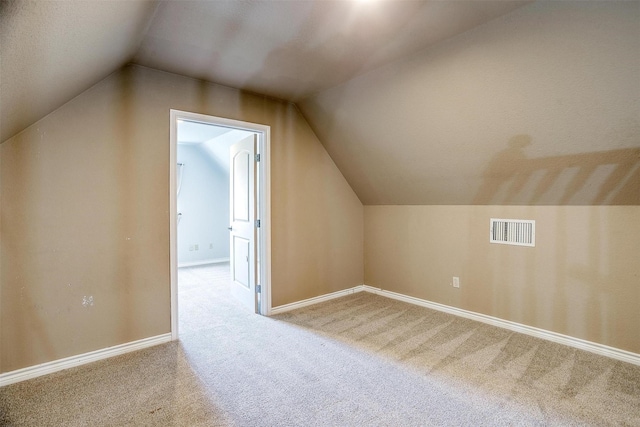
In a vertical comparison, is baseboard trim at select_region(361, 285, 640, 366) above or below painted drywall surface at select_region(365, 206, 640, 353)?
below

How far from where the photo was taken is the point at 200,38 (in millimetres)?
2158

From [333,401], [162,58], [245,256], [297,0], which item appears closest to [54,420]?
[333,401]

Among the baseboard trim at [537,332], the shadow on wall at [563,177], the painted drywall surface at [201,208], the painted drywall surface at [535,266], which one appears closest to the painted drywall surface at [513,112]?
the shadow on wall at [563,177]

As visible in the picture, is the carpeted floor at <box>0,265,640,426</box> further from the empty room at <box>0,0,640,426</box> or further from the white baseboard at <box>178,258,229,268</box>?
the white baseboard at <box>178,258,229,268</box>

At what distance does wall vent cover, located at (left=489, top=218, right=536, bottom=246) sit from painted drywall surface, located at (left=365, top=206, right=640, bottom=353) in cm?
4

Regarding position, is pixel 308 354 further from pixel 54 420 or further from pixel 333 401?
pixel 54 420

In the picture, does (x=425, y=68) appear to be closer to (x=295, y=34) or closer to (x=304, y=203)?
(x=295, y=34)

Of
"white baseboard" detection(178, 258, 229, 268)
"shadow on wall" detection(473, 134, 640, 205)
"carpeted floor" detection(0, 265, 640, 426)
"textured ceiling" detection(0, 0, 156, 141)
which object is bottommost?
"carpeted floor" detection(0, 265, 640, 426)

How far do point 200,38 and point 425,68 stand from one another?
1663 mm

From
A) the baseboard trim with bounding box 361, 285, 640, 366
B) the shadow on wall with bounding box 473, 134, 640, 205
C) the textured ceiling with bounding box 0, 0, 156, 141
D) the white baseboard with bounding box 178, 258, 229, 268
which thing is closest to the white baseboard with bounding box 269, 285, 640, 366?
the baseboard trim with bounding box 361, 285, 640, 366

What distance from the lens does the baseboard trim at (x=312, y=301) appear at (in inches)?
137

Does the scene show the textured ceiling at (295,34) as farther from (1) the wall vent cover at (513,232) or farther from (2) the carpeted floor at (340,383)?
(2) the carpeted floor at (340,383)

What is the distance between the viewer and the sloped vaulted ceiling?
1.64 metres

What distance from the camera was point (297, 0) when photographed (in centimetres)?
175
